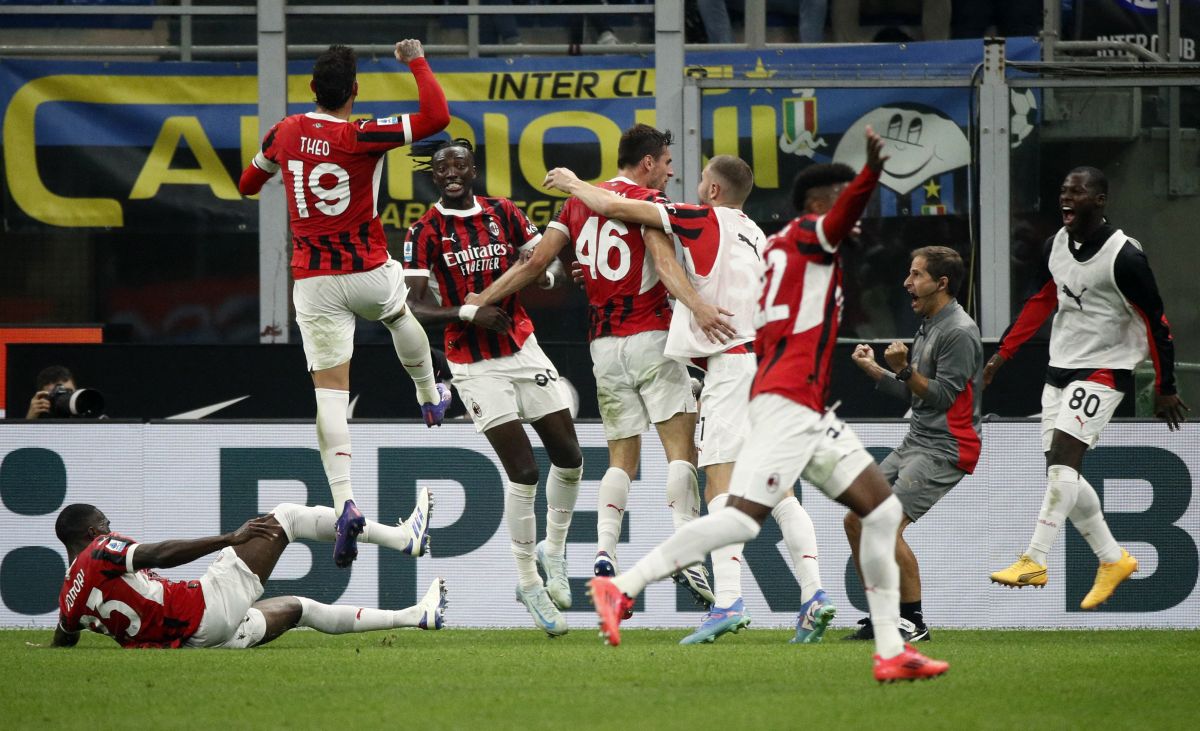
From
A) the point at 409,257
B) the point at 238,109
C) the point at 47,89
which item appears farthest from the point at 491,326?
the point at 47,89

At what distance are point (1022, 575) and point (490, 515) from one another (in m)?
3.39

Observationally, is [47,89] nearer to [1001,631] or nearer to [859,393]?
[859,393]

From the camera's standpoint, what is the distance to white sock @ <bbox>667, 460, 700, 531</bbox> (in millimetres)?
8250

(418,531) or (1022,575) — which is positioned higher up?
(418,531)

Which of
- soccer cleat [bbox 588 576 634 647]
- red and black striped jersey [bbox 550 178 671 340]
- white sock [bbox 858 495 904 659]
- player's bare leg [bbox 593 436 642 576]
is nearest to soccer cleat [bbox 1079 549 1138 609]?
player's bare leg [bbox 593 436 642 576]

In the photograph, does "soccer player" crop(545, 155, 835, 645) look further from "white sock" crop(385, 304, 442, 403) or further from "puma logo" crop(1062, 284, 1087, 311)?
"puma logo" crop(1062, 284, 1087, 311)

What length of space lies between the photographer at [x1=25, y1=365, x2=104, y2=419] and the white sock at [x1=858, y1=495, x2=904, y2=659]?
6227 mm

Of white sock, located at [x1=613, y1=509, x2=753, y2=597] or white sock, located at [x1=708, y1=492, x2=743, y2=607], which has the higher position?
white sock, located at [x1=613, y1=509, x2=753, y2=597]

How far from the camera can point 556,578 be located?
8.62 m

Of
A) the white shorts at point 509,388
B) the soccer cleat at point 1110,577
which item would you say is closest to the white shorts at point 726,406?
the white shorts at point 509,388

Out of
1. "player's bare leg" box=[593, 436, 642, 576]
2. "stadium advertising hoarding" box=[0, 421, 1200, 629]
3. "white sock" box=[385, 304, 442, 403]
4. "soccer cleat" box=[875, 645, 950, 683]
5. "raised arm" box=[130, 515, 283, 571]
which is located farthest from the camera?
"stadium advertising hoarding" box=[0, 421, 1200, 629]

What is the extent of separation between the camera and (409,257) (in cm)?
888

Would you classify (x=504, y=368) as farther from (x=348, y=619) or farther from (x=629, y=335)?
(x=348, y=619)

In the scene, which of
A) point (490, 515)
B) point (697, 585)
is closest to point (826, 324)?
point (697, 585)
